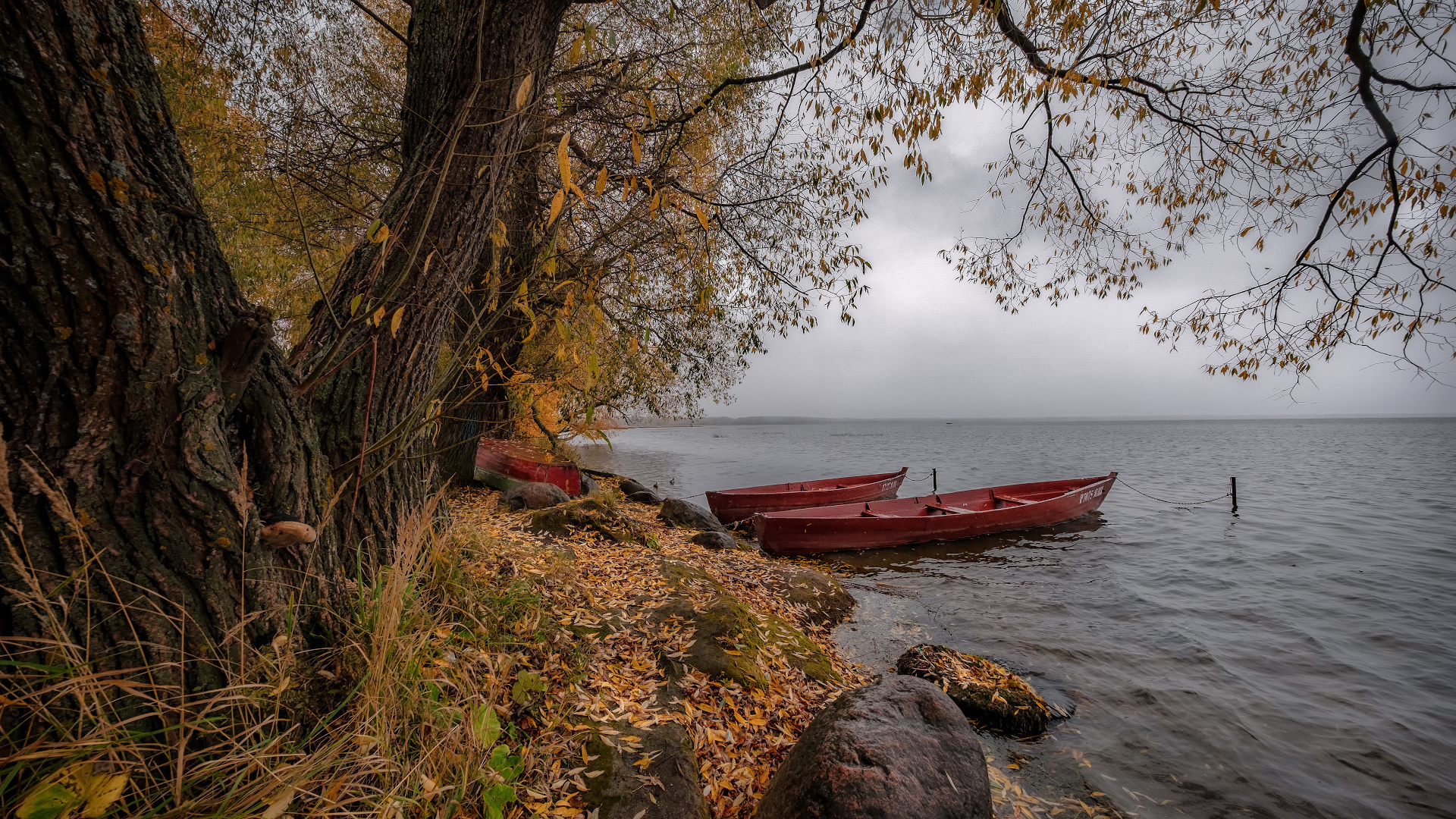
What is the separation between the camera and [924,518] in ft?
37.6

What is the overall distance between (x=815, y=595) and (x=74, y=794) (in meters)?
6.38

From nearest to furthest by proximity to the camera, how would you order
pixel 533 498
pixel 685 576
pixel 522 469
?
pixel 685 576, pixel 533 498, pixel 522 469

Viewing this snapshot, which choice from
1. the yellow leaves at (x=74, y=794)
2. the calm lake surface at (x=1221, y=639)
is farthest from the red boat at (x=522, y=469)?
the yellow leaves at (x=74, y=794)

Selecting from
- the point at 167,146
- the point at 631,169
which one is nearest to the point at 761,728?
the point at 167,146

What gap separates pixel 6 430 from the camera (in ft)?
4.92

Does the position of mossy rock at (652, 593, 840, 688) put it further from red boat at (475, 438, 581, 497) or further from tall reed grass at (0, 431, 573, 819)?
red boat at (475, 438, 581, 497)

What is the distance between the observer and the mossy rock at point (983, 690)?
4.73 meters

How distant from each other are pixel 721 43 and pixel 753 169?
4.84 feet

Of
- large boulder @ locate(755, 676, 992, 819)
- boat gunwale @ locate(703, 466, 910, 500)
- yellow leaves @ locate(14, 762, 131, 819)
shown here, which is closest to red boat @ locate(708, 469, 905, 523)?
boat gunwale @ locate(703, 466, 910, 500)

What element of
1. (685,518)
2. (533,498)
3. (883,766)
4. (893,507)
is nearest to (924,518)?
(893,507)

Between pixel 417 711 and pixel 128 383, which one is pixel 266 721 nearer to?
pixel 417 711

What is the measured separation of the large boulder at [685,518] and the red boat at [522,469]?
2026mm

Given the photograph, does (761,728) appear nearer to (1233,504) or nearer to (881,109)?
(881,109)

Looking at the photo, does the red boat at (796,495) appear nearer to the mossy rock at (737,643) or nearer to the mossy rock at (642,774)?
the mossy rock at (737,643)
